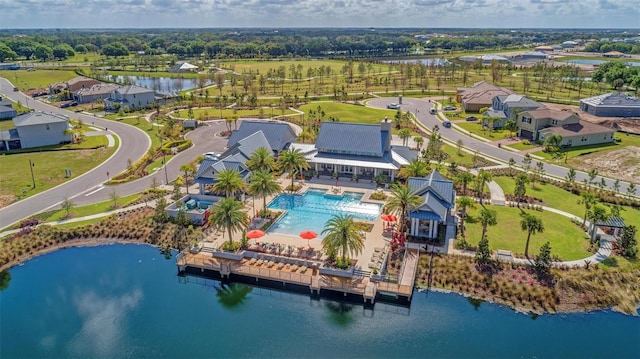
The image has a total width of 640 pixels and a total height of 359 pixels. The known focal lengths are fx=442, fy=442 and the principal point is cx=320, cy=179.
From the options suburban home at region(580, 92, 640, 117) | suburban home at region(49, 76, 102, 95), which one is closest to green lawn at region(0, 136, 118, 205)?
suburban home at region(49, 76, 102, 95)

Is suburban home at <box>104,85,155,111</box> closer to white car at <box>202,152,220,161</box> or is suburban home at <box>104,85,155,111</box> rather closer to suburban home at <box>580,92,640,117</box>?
white car at <box>202,152,220,161</box>

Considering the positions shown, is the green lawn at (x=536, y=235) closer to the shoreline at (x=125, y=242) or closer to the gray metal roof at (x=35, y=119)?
the shoreline at (x=125, y=242)

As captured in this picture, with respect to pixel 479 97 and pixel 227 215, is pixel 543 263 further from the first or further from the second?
pixel 479 97

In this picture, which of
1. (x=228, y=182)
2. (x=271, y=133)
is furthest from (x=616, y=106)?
(x=228, y=182)

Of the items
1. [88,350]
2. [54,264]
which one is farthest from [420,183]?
[54,264]

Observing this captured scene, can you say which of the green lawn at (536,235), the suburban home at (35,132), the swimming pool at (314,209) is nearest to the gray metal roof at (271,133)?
the swimming pool at (314,209)

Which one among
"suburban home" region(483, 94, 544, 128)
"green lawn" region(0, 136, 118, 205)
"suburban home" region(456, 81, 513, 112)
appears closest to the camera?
"green lawn" region(0, 136, 118, 205)

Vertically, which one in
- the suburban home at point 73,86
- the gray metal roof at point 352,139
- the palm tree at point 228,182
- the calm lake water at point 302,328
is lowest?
the calm lake water at point 302,328
